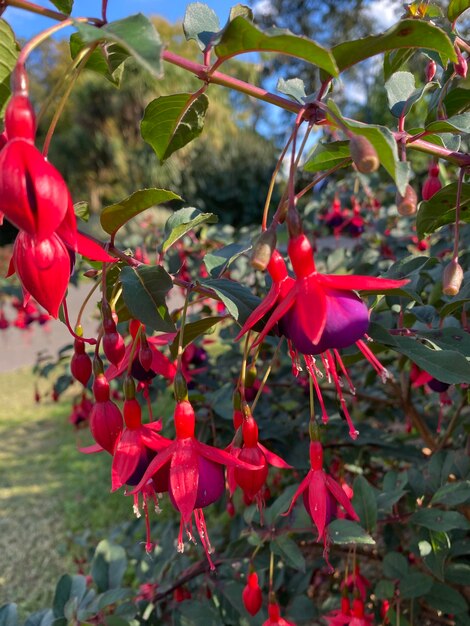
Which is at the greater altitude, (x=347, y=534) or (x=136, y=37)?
(x=136, y=37)

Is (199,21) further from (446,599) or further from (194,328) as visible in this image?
(446,599)

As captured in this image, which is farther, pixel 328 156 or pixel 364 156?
pixel 328 156

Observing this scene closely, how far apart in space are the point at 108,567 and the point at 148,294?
63 cm

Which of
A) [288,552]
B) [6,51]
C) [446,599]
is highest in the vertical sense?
[6,51]

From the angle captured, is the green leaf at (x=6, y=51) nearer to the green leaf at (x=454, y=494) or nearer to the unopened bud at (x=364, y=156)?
the unopened bud at (x=364, y=156)

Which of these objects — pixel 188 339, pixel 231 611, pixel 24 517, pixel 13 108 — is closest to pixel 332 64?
pixel 13 108

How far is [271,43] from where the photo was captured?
1.18 feet

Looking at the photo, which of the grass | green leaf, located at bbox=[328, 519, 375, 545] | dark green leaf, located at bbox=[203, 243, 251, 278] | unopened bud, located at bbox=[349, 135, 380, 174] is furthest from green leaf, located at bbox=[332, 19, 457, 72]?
the grass

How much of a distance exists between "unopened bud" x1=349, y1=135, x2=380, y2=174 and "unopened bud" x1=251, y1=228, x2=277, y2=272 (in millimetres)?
75

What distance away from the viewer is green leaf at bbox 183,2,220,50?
50 cm

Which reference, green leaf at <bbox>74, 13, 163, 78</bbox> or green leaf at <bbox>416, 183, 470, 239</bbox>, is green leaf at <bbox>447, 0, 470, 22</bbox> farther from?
green leaf at <bbox>74, 13, 163, 78</bbox>

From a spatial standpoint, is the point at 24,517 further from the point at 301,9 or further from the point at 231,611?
the point at 301,9

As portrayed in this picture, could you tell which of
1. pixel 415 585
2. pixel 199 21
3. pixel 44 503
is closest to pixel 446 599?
pixel 415 585

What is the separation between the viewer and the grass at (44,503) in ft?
6.23
